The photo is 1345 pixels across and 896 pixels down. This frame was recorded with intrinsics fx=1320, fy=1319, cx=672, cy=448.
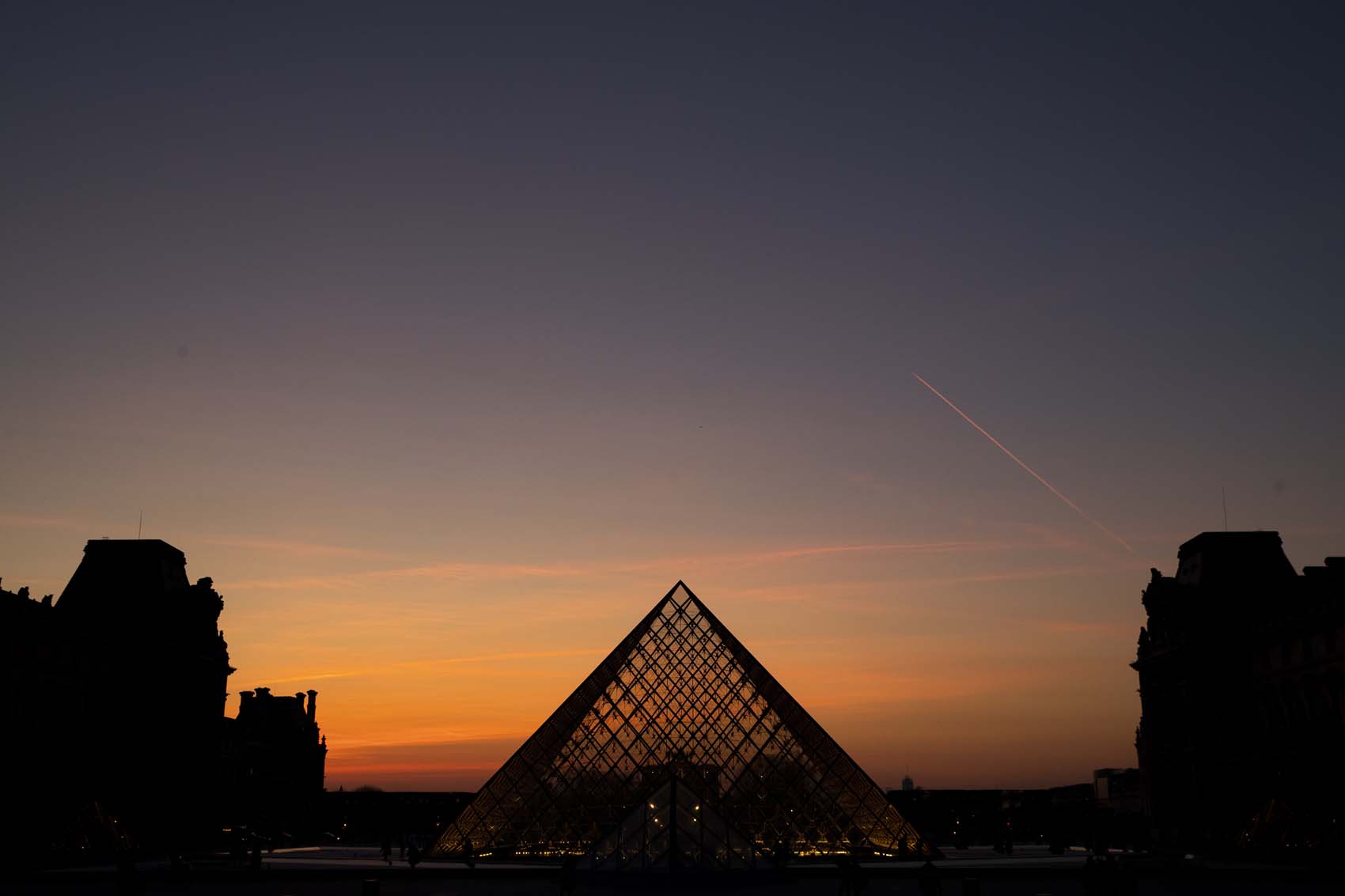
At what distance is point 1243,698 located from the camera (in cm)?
5338

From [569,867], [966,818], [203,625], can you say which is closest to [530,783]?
Result: [569,867]

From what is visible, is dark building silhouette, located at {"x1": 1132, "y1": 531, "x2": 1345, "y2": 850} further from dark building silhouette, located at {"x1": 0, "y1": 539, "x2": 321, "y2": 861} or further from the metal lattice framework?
dark building silhouette, located at {"x1": 0, "y1": 539, "x2": 321, "y2": 861}

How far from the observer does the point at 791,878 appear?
31797 mm

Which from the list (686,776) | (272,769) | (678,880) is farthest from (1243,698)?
(272,769)

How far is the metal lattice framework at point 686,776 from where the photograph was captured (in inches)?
1506

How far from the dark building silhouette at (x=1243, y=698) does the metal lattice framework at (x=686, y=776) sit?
46.9ft

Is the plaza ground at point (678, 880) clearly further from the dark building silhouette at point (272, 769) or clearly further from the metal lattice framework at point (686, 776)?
the dark building silhouette at point (272, 769)

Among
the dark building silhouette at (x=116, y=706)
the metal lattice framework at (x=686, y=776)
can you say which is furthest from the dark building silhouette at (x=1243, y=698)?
the dark building silhouette at (x=116, y=706)

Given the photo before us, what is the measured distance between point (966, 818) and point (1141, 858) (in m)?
36.4

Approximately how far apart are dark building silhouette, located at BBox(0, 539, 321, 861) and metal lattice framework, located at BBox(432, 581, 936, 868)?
1344 cm

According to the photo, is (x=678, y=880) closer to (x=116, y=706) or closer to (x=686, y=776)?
(x=686, y=776)

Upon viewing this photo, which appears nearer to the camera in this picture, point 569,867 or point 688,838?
point 569,867

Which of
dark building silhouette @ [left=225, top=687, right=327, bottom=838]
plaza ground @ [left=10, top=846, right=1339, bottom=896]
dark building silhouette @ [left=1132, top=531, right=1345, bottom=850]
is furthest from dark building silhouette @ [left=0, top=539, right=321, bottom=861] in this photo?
dark building silhouette @ [left=1132, top=531, right=1345, bottom=850]

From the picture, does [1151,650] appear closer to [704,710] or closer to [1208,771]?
[1208,771]
